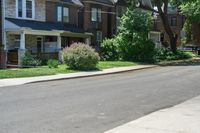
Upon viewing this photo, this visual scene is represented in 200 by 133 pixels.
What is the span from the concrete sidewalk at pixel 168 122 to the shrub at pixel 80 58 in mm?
19606

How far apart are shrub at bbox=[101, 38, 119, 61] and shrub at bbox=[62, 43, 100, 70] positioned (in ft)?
43.8

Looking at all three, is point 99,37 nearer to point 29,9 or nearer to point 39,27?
point 29,9

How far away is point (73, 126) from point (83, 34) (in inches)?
1467

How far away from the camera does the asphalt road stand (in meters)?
11.1

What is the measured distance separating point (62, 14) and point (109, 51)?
6.02 meters

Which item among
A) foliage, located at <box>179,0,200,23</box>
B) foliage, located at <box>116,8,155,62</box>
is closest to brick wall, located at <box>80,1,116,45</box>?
foliage, located at <box>116,8,155,62</box>

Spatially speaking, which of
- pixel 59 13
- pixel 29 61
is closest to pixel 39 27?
pixel 29 61

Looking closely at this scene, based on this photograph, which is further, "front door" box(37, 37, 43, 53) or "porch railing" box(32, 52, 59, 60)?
"front door" box(37, 37, 43, 53)

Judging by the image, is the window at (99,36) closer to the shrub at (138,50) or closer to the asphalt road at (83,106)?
the shrub at (138,50)

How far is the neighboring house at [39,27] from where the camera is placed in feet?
128

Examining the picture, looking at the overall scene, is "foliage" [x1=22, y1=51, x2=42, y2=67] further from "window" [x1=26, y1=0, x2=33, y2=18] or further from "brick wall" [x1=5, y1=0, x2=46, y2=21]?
"window" [x1=26, y1=0, x2=33, y2=18]

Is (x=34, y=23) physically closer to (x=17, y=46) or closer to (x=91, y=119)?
(x=17, y=46)

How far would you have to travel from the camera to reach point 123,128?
1072cm

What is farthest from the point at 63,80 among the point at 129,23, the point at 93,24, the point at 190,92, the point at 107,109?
the point at 93,24
